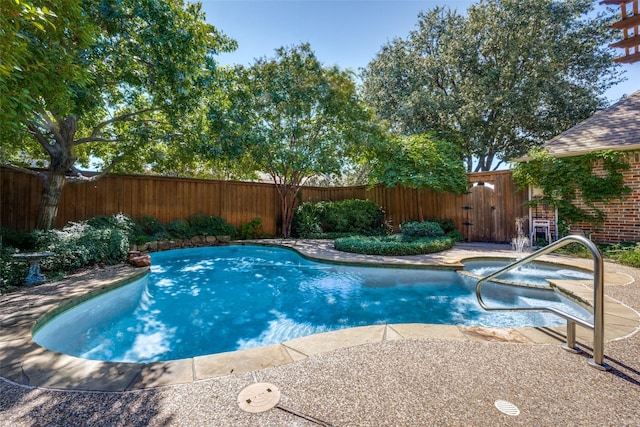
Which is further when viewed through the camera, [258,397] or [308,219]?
[308,219]

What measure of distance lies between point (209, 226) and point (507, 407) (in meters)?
9.09

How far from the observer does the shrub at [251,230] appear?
10117 mm

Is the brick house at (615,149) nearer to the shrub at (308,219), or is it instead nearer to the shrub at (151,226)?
the shrub at (308,219)

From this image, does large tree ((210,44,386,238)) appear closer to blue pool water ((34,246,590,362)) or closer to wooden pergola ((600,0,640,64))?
blue pool water ((34,246,590,362))

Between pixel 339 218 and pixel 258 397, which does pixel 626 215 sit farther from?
pixel 258 397

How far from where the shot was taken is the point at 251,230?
1020cm

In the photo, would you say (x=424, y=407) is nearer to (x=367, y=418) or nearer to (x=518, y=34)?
(x=367, y=418)

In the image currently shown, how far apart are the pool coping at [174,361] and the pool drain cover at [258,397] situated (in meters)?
0.25

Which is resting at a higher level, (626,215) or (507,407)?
(626,215)

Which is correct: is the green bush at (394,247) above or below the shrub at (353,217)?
below

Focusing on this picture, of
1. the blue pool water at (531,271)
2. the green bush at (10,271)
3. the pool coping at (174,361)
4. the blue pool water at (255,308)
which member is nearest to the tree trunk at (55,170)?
the green bush at (10,271)

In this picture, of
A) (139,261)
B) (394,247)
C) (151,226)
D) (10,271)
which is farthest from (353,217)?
(10,271)

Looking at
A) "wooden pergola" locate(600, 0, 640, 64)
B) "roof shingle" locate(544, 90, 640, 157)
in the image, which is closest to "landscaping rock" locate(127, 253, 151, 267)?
"wooden pergola" locate(600, 0, 640, 64)

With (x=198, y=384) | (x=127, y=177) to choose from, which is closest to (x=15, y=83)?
(x=198, y=384)
